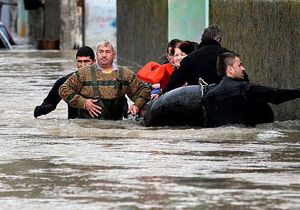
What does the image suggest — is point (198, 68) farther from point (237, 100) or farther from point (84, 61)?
point (84, 61)

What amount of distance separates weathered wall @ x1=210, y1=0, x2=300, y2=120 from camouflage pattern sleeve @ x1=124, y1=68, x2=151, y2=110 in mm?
1778

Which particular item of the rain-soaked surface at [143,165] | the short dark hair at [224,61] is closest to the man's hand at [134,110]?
the rain-soaked surface at [143,165]

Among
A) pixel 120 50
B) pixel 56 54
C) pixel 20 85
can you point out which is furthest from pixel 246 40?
pixel 56 54

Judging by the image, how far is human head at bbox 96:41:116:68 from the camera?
15.8 m

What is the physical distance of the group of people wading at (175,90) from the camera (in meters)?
14.9

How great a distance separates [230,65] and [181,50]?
203cm

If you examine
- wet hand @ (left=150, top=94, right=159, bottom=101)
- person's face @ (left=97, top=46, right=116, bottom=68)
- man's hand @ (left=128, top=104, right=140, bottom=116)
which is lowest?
man's hand @ (left=128, top=104, right=140, bottom=116)

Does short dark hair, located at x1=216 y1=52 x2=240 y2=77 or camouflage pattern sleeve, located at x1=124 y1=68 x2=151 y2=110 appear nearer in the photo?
short dark hair, located at x1=216 y1=52 x2=240 y2=77

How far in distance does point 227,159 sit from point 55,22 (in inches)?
1443

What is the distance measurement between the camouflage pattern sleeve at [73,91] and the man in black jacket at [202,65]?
3.56 ft

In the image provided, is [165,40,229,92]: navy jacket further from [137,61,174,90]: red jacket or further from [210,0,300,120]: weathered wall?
[210,0,300,120]: weathered wall

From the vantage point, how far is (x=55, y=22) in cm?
4834

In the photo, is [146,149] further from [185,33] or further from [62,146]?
[185,33]

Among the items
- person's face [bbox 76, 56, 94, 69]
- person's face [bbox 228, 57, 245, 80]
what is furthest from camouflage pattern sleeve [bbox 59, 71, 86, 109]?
person's face [bbox 228, 57, 245, 80]
